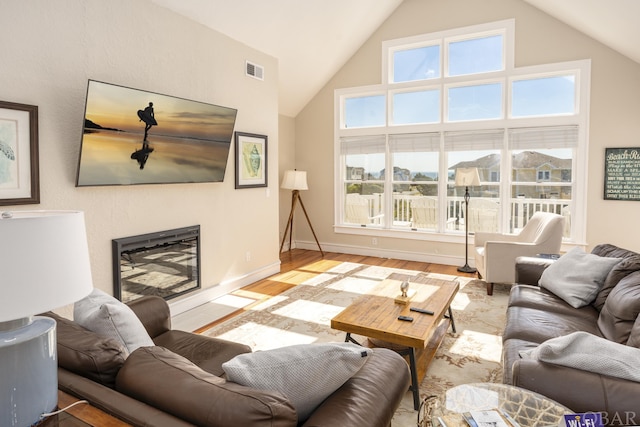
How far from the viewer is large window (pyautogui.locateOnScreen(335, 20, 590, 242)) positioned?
5.22 m

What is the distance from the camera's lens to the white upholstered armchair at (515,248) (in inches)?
169

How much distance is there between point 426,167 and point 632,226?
2.72m

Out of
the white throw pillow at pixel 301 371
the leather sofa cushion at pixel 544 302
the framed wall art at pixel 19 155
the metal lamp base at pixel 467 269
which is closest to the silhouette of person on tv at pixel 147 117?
the framed wall art at pixel 19 155

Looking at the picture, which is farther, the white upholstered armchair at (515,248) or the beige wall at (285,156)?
the beige wall at (285,156)

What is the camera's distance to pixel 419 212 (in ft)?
20.6

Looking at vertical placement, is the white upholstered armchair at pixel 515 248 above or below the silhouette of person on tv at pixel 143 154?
below

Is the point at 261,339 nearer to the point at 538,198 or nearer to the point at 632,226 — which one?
the point at 538,198

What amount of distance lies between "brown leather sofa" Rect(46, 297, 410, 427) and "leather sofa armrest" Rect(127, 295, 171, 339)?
0.66m

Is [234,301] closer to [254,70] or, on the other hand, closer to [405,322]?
[405,322]

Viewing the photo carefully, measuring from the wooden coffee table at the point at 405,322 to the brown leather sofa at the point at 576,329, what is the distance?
0.48 metres

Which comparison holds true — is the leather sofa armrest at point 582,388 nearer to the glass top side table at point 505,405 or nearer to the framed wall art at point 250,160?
the glass top side table at point 505,405

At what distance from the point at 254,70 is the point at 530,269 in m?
3.76

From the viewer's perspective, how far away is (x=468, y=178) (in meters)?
5.26

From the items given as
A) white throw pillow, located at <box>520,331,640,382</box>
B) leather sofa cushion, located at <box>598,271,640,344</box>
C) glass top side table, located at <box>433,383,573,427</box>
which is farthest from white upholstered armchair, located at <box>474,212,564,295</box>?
glass top side table, located at <box>433,383,573,427</box>
